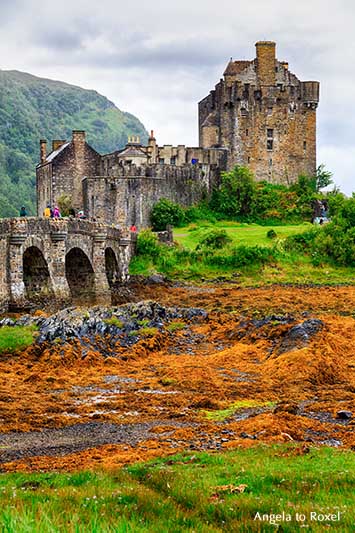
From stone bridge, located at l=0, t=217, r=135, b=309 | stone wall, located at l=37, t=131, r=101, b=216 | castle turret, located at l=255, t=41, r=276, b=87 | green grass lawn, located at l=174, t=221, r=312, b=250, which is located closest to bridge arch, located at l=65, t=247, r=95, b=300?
stone bridge, located at l=0, t=217, r=135, b=309

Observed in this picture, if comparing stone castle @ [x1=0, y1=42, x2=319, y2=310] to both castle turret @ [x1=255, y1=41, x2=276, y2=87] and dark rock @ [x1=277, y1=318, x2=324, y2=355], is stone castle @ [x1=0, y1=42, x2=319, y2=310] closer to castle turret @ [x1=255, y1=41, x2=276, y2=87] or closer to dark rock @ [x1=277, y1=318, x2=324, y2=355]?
castle turret @ [x1=255, y1=41, x2=276, y2=87]

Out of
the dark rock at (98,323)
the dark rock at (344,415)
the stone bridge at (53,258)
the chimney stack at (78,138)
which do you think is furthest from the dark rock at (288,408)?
the chimney stack at (78,138)

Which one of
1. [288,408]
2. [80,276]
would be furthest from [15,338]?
[80,276]

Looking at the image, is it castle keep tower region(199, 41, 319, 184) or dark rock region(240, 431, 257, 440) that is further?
castle keep tower region(199, 41, 319, 184)

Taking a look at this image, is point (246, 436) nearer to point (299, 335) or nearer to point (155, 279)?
point (299, 335)

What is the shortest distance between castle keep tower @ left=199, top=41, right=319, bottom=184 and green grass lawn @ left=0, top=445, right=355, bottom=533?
68459 millimetres

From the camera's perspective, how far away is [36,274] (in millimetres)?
40219

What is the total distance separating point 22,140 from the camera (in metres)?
150

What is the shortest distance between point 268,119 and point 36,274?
46.0 m

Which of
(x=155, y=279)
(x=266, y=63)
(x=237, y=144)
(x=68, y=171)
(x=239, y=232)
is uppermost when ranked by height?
(x=266, y=63)

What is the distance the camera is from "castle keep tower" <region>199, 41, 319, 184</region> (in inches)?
3179

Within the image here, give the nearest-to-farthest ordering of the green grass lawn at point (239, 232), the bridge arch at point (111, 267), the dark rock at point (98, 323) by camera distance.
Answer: the dark rock at point (98, 323), the bridge arch at point (111, 267), the green grass lawn at point (239, 232)

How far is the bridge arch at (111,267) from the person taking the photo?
2165 inches

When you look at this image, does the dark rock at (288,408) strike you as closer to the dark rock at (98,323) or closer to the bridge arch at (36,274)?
the dark rock at (98,323)
